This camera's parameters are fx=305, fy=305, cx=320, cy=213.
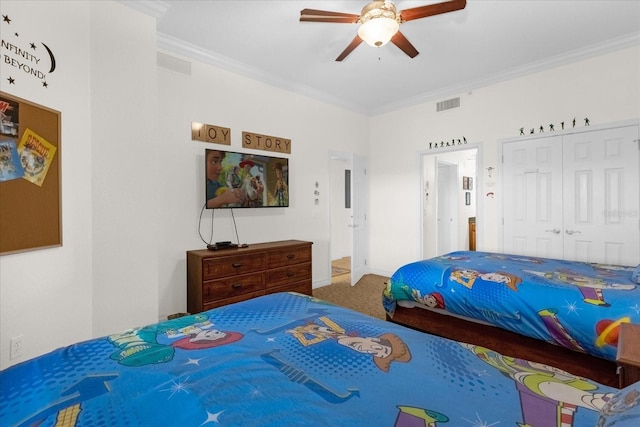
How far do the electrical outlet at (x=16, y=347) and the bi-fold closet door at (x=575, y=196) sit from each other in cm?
489

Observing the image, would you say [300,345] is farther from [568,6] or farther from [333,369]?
[568,6]

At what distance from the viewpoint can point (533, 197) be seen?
388 centimetres

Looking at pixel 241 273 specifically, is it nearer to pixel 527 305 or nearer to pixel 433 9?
pixel 527 305

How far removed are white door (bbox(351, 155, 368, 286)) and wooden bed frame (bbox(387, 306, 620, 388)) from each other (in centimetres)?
199

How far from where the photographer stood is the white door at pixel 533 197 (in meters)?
3.72

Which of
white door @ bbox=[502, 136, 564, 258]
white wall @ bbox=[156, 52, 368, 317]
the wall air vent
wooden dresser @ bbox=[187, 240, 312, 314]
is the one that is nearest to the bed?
white door @ bbox=[502, 136, 564, 258]

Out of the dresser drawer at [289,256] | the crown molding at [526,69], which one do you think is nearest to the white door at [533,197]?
the crown molding at [526,69]

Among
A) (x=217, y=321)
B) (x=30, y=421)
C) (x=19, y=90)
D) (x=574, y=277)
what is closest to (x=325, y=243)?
(x=574, y=277)

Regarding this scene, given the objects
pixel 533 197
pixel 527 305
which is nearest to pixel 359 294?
pixel 527 305

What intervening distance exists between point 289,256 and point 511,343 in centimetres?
241

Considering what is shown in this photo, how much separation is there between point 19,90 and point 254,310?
1.96 meters

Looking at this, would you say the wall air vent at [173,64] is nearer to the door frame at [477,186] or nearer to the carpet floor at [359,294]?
the carpet floor at [359,294]

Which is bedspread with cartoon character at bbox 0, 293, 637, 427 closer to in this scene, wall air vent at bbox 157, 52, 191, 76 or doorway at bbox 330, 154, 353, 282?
wall air vent at bbox 157, 52, 191, 76

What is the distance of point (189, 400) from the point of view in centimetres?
86
